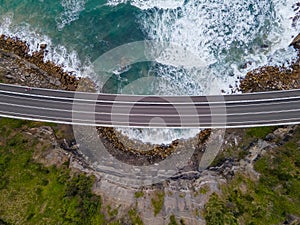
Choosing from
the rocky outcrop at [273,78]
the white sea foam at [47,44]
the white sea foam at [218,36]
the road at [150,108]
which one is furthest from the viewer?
the white sea foam at [47,44]

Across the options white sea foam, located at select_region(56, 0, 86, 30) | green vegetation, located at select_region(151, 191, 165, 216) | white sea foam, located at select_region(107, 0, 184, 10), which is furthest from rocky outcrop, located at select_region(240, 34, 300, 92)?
white sea foam, located at select_region(56, 0, 86, 30)

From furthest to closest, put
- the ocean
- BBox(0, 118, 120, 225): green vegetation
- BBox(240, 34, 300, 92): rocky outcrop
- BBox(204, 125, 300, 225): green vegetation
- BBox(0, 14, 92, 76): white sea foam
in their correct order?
BBox(0, 14, 92, 76): white sea foam < the ocean < BBox(240, 34, 300, 92): rocky outcrop < BBox(0, 118, 120, 225): green vegetation < BBox(204, 125, 300, 225): green vegetation

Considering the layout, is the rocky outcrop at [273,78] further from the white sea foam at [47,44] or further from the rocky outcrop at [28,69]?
the rocky outcrop at [28,69]

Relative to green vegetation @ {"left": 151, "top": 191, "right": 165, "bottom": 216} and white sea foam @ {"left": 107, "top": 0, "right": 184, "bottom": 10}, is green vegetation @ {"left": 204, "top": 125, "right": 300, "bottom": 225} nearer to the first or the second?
green vegetation @ {"left": 151, "top": 191, "right": 165, "bottom": 216}

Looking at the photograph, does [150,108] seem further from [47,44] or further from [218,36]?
[47,44]

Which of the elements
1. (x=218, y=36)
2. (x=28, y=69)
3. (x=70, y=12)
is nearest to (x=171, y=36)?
(x=218, y=36)

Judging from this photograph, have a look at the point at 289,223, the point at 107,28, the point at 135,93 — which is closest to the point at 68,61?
the point at 107,28

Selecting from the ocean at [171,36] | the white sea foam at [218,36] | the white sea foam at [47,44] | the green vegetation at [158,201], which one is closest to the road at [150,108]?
the ocean at [171,36]
